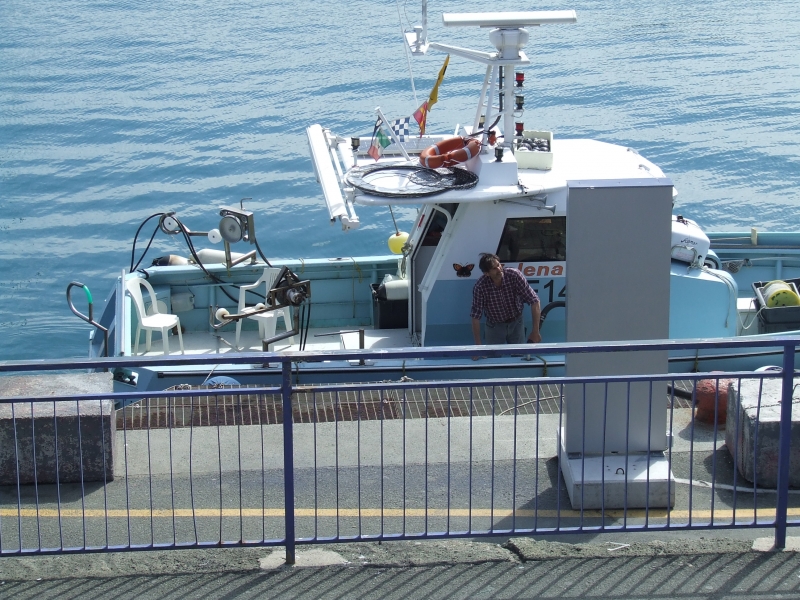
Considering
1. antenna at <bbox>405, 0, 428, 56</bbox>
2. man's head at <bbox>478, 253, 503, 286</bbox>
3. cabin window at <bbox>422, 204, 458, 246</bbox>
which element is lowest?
man's head at <bbox>478, 253, 503, 286</bbox>

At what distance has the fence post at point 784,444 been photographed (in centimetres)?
514

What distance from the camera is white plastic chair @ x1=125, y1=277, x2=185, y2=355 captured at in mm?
11406

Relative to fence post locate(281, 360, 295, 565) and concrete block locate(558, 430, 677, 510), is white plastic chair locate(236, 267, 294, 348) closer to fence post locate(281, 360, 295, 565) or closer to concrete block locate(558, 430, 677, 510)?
concrete block locate(558, 430, 677, 510)

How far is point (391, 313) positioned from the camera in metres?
12.0

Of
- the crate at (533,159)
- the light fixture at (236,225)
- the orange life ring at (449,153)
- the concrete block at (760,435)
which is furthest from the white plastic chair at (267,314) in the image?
the concrete block at (760,435)

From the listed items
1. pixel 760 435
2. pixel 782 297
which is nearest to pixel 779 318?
pixel 782 297

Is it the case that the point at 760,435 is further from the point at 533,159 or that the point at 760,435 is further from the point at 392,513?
the point at 533,159

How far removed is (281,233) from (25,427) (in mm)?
15211

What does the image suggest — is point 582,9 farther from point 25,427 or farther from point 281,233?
point 25,427

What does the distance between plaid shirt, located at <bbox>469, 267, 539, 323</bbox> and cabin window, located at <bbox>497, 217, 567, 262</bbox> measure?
0.52m

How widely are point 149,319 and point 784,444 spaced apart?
7.86 meters

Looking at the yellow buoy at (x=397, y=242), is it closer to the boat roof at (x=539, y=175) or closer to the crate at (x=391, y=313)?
the crate at (x=391, y=313)

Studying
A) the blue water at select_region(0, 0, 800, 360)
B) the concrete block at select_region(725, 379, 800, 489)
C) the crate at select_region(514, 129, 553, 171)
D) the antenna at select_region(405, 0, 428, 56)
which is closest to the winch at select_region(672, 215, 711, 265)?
the crate at select_region(514, 129, 553, 171)

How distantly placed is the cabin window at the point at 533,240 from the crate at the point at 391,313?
1650 mm
